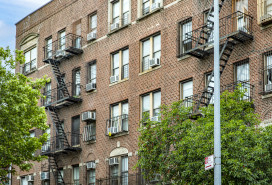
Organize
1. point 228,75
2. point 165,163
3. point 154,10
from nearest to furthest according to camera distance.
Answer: point 165,163 → point 228,75 → point 154,10

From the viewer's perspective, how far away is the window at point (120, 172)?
36.8 metres

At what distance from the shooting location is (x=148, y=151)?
26.2 metres

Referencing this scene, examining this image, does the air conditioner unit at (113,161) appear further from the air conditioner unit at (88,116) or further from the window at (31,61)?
the window at (31,61)

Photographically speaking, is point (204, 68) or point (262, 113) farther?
point (204, 68)

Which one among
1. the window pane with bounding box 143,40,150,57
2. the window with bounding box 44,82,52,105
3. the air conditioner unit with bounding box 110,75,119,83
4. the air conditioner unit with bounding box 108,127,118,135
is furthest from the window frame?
the window with bounding box 44,82,52,105

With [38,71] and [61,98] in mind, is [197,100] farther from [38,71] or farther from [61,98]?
[38,71]

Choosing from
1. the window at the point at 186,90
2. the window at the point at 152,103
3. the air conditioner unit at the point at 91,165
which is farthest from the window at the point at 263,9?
the air conditioner unit at the point at 91,165

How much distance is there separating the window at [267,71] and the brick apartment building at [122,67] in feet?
0.17

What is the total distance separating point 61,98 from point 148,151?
18.1 meters

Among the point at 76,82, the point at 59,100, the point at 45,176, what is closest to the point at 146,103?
the point at 59,100

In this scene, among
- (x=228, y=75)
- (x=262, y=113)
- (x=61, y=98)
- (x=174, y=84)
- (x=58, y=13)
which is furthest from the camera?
(x=58, y=13)

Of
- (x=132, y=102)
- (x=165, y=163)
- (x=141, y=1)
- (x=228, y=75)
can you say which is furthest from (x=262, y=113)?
(x=141, y=1)

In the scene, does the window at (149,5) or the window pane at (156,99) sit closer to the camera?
the window pane at (156,99)

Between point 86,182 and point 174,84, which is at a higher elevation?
point 174,84
